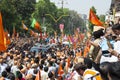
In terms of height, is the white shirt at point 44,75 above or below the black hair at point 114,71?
below

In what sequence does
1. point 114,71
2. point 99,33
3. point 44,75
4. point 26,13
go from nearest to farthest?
point 114,71, point 99,33, point 44,75, point 26,13

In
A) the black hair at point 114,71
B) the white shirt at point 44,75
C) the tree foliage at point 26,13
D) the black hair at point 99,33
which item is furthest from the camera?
the tree foliage at point 26,13

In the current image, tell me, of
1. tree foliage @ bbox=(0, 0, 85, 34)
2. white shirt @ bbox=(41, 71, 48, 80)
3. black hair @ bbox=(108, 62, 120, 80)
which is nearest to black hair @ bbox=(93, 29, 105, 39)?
white shirt @ bbox=(41, 71, 48, 80)

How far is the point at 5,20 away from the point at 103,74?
57678 mm

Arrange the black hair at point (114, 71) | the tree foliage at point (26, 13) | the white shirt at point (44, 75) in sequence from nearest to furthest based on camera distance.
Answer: the black hair at point (114, 71), the white shirt at point (44, 75), the tree foliage at point (26, 13)

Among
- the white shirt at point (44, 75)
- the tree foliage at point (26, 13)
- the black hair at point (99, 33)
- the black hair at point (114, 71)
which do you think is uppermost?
the black hair at point (114, 71)

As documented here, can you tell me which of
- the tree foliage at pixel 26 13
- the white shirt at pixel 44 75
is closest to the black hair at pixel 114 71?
the white shirt at pixel 44 75

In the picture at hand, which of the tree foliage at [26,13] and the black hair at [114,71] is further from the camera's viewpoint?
the tree foliage at [26,13]

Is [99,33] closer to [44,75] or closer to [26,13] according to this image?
[44,75]

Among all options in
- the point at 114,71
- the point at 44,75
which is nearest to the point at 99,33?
the point at 44,75

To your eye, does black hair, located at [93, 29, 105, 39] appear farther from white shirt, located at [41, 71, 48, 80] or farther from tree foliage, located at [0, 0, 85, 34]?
tree foliage, located at [0, 0, 85, 34]

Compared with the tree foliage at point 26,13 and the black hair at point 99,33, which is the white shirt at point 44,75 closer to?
the black hair at point 99,33

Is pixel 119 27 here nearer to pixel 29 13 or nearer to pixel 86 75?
pixel 86 75

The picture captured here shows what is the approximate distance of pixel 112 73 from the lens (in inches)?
158
